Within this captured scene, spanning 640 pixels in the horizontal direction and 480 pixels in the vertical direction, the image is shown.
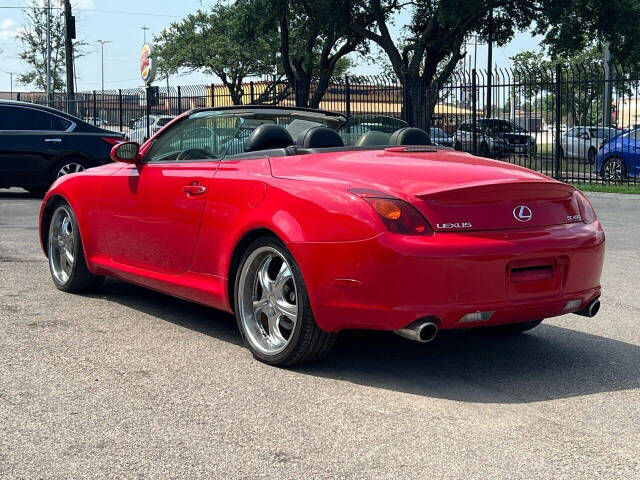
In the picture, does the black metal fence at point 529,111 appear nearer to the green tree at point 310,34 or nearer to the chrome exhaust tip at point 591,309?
the green tree at point 310,34

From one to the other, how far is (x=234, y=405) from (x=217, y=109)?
243 centimetres

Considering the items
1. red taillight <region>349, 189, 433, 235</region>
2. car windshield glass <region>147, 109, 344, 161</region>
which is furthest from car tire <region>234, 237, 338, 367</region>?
car windshield glass <region>147, 109, 344, 161</region>

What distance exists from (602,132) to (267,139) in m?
17.8

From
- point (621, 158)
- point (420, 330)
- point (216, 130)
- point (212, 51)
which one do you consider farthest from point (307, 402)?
point (212, 51)

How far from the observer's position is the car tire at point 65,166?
607 inches

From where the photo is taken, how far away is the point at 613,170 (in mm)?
20703

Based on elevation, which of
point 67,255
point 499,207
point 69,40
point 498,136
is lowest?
point 67,255

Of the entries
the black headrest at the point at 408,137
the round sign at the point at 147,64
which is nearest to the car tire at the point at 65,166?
the round sign at the point at 147,64

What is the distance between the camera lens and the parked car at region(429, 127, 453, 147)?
25.4 metres

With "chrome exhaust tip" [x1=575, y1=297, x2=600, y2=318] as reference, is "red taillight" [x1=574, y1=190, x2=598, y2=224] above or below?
above

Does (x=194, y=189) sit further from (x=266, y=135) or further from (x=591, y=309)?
(x=591, y=309)

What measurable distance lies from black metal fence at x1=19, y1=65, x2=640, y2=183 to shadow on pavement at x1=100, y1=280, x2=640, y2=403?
13932 millimetres

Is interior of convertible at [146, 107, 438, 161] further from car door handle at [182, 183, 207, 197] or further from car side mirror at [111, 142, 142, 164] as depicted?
car door handle at [182, 183, 207, 197]

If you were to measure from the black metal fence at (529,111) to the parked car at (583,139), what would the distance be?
0.08 ft
